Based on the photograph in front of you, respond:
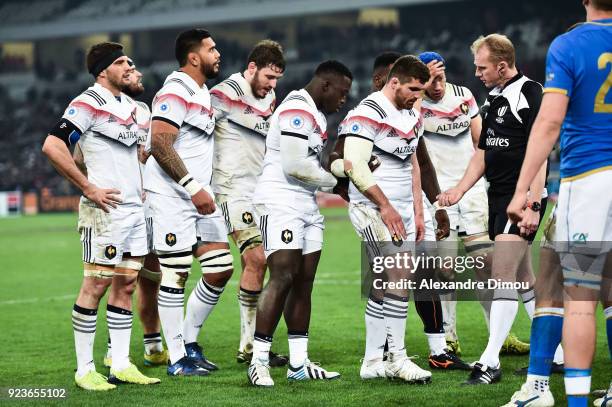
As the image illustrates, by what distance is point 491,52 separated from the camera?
6.49 m

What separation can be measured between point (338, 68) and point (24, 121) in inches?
1747

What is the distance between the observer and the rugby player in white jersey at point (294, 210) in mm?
6426

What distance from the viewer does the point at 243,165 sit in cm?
788

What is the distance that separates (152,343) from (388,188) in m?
2.40

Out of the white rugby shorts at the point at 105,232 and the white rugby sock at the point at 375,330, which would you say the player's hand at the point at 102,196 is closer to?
the white rugby shorts at the point at 105,232

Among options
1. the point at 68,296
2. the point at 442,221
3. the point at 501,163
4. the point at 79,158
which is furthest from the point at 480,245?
the point at 68,296

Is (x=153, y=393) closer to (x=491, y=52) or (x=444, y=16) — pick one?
(x=491, y=52)

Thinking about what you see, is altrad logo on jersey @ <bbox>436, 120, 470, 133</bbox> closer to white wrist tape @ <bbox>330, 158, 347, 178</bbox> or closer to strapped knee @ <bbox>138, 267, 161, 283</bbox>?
white wrist tape @ <bbox>330, 158, 347, 178</bbox>

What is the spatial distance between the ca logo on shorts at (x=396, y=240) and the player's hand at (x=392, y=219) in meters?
0.05

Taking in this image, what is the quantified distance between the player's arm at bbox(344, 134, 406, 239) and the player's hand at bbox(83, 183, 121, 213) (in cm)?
162

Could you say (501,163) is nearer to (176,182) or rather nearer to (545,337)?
(545,337)

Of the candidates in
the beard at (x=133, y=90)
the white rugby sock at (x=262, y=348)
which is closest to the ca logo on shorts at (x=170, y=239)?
the white rugby sock at (x=262, y=348)

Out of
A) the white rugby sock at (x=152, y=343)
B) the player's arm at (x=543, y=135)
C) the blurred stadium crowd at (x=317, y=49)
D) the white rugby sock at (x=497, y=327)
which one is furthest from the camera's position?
the blurred stadium crowd at (x=317, y=49)

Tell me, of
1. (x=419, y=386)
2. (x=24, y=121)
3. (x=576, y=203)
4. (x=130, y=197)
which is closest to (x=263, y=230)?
(x=130, y=197)
